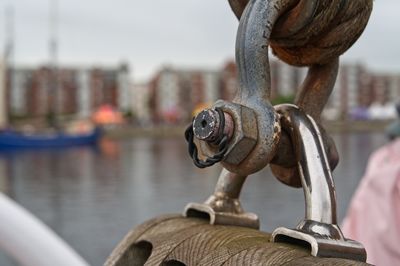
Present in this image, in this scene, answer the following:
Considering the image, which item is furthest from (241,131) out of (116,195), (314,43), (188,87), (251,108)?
(188,87)

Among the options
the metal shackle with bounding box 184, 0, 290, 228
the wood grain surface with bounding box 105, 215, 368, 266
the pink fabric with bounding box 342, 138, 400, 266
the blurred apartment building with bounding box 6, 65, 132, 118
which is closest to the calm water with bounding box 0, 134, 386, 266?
the pink fabric with bounding box 342, 138, 400, 266

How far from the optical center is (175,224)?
2.06 feet

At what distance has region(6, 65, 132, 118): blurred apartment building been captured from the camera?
69625mm

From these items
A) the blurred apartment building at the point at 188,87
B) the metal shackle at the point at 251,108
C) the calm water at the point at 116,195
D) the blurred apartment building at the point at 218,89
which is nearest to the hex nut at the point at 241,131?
the metal shackle at the point at 251,108

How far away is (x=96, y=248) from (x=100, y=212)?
134 inches

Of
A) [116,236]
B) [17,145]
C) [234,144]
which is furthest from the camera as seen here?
[17,145]

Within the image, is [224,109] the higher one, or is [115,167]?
[224,109]

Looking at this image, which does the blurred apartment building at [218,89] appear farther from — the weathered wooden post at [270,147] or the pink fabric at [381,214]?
the weathered wooden post at [270,147]

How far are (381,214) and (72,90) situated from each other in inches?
2804

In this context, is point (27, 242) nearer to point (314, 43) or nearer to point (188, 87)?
point (314, 43)

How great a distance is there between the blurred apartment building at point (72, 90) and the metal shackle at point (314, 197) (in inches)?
2694

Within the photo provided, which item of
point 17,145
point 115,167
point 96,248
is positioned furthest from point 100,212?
point 17,145

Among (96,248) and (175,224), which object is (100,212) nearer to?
(96,248)

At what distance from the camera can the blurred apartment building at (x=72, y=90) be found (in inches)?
2741
